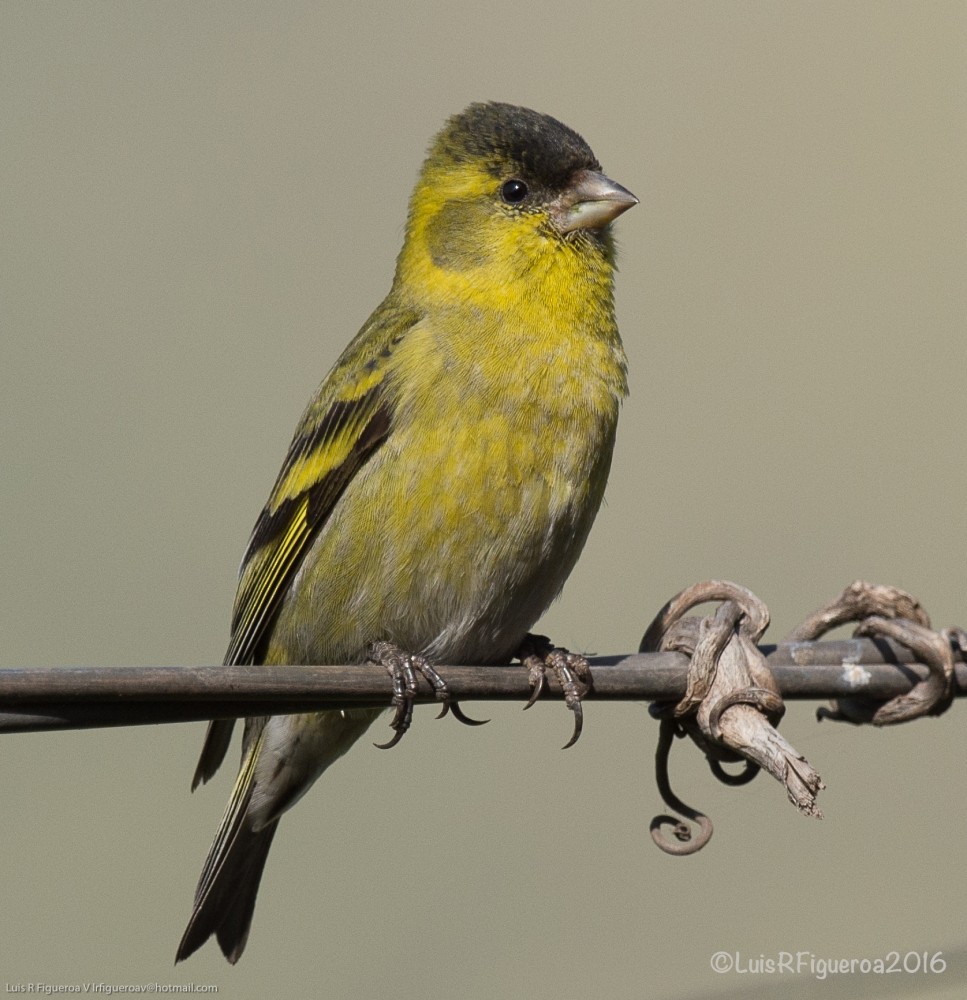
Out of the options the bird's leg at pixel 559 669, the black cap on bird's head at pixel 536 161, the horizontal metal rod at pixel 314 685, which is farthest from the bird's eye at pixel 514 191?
the horizontal metal rod at pixel 314 685

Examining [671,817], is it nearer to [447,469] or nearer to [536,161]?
[447,469]

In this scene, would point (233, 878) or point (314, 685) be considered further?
point (233, 878)

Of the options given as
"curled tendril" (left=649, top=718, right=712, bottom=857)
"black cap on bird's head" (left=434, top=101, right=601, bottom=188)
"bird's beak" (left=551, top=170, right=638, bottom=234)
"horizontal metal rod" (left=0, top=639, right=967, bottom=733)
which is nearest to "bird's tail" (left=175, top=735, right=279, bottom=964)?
"horizontal metal rod" (left=0, top=639, right=967, bottom=733)

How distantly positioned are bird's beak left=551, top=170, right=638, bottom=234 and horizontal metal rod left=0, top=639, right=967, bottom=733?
1.52 meters

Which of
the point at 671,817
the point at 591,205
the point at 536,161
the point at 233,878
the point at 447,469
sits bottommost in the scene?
the point at 233,878

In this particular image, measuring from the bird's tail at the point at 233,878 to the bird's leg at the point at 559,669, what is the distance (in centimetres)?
92

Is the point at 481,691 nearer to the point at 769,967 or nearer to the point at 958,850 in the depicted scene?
the point at 769,967

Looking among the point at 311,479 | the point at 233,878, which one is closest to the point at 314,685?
the point at 311,479

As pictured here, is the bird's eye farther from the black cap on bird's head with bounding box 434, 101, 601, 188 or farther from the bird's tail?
the bird's tail

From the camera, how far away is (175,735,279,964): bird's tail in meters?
4.02

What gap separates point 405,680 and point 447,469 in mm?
580

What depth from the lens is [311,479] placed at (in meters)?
4.06

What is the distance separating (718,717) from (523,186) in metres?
2.06

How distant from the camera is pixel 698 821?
3.21 metres
